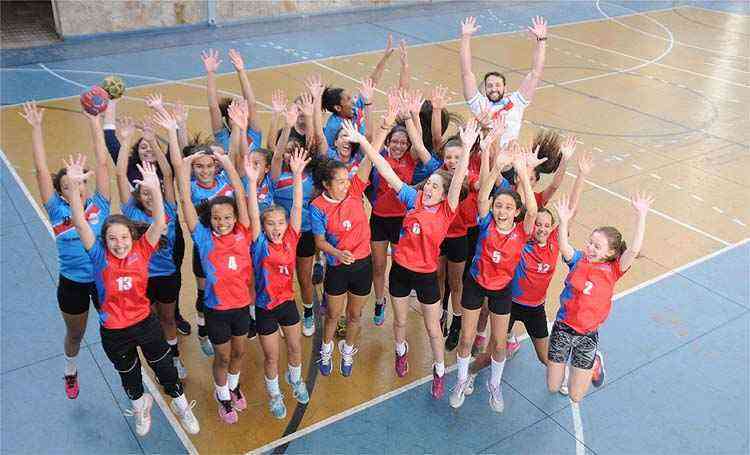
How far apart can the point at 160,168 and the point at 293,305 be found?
59.1 inches

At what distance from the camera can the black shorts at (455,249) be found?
535 cm

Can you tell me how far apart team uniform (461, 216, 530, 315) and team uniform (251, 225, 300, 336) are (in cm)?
133

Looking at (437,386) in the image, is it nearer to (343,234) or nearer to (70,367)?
(343,234)

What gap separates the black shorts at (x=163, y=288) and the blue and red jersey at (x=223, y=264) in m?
0.60

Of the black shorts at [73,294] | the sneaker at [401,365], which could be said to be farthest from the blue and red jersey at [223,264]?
the sneaker at [401,365]

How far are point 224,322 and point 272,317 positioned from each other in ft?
1.09

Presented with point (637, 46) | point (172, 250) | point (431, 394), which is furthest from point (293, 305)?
point (637, 46)

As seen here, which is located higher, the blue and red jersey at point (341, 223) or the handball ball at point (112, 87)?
the handball ball at point (112, 87)

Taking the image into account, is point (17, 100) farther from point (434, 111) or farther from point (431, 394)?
point (431, 394)

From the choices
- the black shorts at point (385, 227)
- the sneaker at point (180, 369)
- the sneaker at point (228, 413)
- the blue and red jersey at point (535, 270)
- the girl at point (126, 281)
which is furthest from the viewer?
the black shorts at point (385, 227)

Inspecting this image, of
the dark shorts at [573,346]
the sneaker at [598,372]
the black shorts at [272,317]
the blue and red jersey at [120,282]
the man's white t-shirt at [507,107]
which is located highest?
the man's white t-shirt at [507,107]

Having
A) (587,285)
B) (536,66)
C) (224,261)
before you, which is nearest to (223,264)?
(224,261)

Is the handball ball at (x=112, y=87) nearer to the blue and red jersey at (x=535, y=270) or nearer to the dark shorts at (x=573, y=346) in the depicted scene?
the blue and red jersey at (x=535, y=270)

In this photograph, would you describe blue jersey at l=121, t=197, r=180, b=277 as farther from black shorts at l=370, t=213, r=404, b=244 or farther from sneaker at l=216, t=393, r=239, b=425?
black shorts at l=370, t=213, r=404, b=244
